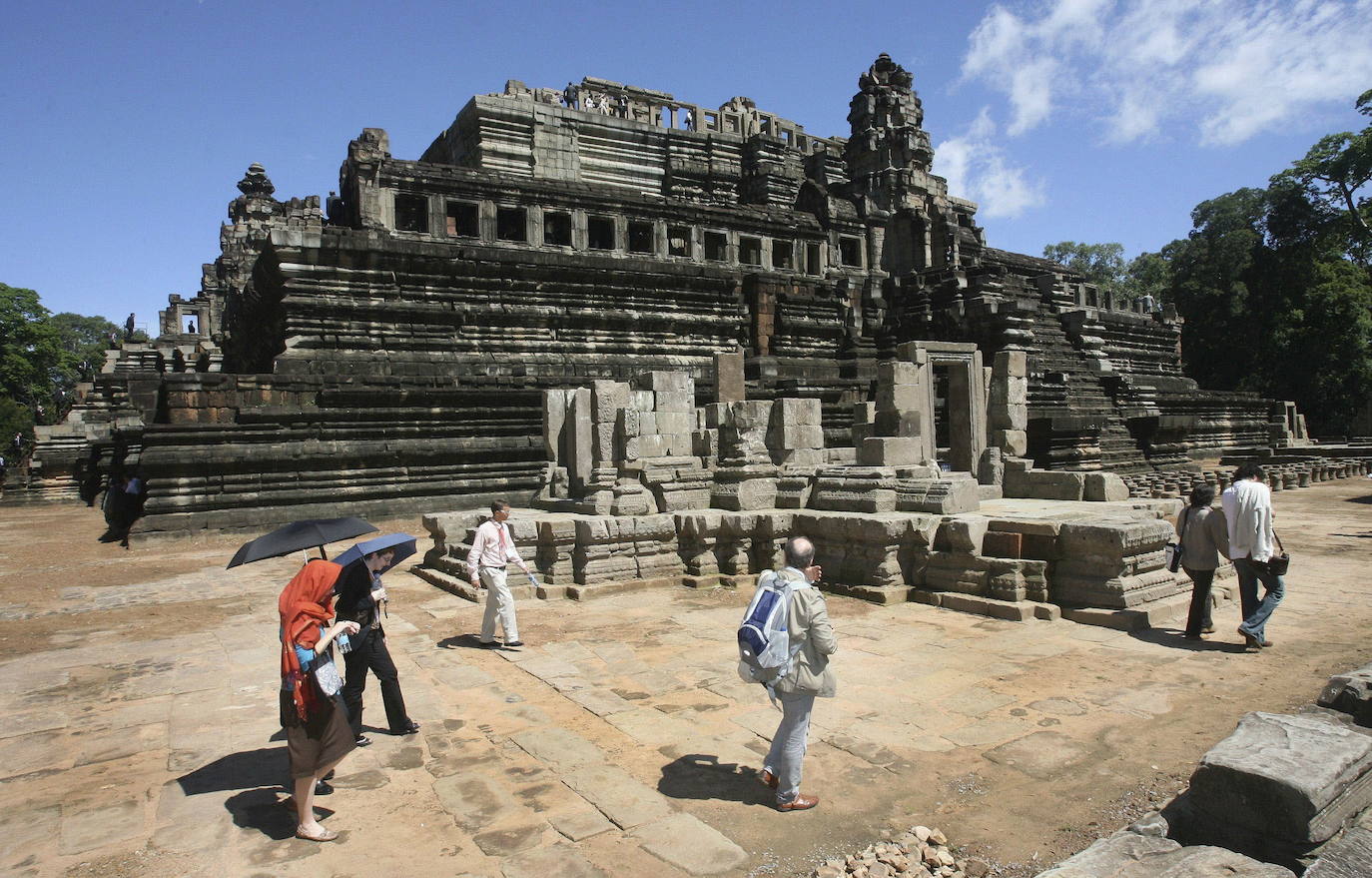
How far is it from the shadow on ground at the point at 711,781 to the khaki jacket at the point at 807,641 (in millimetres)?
634

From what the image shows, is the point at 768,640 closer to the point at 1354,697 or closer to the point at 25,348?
the point at 1354,697

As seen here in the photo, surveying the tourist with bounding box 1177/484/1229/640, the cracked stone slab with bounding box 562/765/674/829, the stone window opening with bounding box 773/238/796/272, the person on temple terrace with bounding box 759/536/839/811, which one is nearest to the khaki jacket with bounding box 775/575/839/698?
the person on temple terrace with bounding box 759/536/839/811

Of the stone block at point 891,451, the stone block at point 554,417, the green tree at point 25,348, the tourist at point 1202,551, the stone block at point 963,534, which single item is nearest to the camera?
the tourist at point 1202,551

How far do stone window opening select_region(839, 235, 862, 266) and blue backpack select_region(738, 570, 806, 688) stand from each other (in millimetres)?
25471

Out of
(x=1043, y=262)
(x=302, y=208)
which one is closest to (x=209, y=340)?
(x=302, y=208)

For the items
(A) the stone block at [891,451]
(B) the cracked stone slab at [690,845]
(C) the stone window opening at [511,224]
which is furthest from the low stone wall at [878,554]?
(C) the stone window opening at [511,224]

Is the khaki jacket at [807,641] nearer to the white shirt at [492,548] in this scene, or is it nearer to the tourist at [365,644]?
→ the tourist at [365,644]

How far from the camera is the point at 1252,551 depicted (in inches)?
266

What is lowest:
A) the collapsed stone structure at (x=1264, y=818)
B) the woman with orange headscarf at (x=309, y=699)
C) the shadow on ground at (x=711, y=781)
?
the shadow on ground at (x=711, y=781)

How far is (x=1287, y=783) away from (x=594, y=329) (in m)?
17.3

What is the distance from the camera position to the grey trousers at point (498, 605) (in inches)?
277

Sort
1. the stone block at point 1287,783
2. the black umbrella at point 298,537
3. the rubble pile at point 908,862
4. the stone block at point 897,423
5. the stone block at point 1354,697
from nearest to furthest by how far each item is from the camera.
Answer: the stone block at point 1287,783, the rubble pile at point 908,862, the black umbrella at point 298,537, the stone block at point 1354,697, the stone block at point 897,423

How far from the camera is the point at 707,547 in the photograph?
33.7ft

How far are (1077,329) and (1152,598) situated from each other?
20.6m
